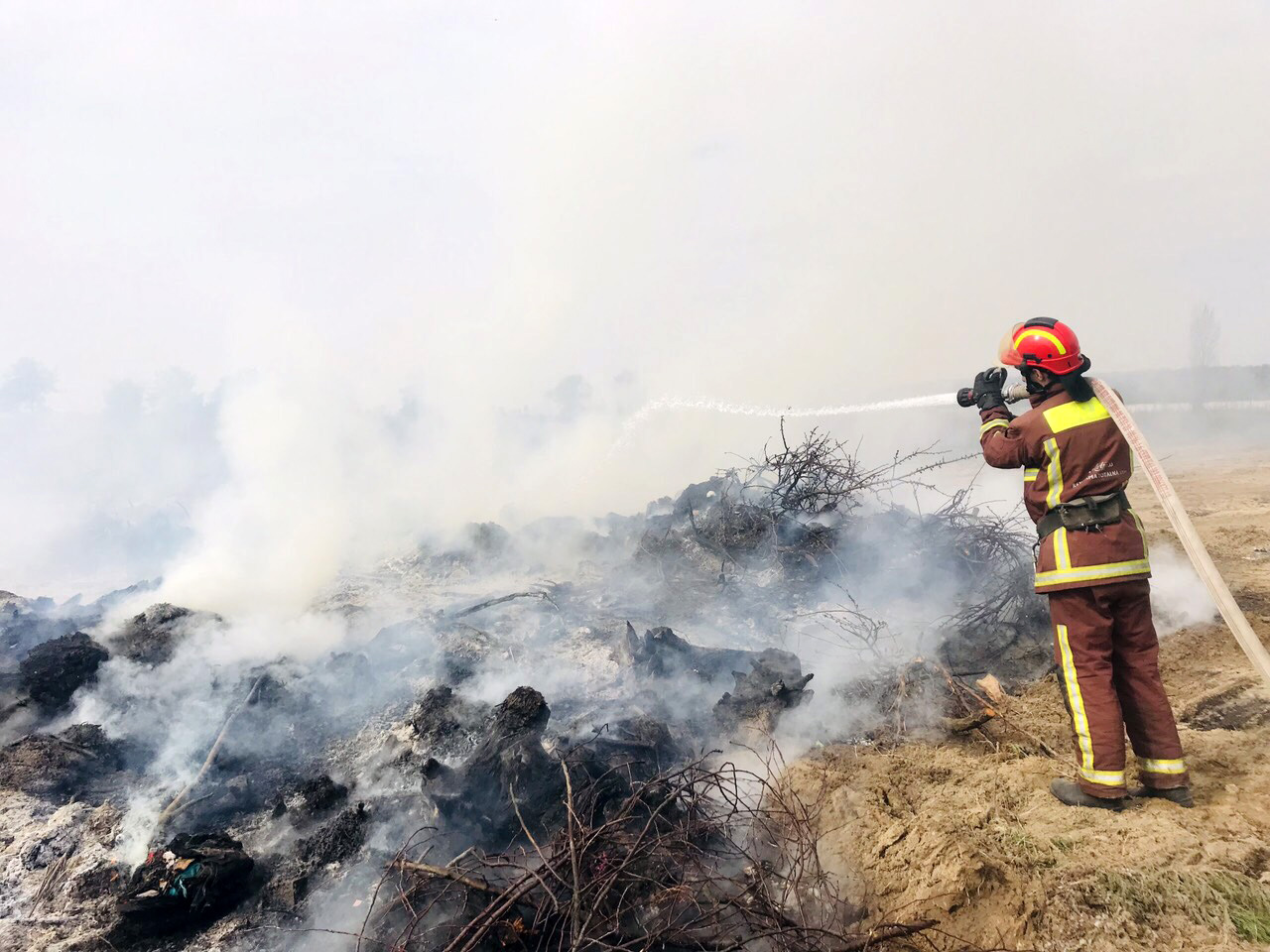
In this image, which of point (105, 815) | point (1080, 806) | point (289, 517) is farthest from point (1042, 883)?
point (289, 517)

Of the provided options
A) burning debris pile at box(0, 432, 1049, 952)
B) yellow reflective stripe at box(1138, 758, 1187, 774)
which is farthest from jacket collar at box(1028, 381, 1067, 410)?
burning debris pile at box(0, 432, 1049, 952)

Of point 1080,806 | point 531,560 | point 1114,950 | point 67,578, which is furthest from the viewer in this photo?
point 67,578

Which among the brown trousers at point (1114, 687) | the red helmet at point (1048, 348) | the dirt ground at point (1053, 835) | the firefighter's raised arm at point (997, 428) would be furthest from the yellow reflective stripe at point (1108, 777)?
the red helmet at point (1048, 348)

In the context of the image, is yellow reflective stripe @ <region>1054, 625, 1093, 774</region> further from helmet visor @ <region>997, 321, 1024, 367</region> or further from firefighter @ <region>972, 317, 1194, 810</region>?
helmet visor @ <region>997, 321, 1024, 367</region>

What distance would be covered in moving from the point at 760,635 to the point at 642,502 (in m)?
8.82

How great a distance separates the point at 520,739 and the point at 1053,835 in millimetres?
3092

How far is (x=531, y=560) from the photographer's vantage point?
412 inches

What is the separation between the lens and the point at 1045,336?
11.3 feet

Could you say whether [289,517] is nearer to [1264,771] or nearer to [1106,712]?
[1106,712]

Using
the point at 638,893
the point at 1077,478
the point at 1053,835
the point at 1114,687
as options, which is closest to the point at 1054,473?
the point at 1077,478

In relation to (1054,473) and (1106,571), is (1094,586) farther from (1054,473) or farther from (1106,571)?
(1054,473)

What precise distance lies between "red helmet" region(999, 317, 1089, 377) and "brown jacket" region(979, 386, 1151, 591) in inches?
5.8

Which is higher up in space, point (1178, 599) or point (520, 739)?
point (520, 739)

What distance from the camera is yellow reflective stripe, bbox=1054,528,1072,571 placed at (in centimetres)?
331
